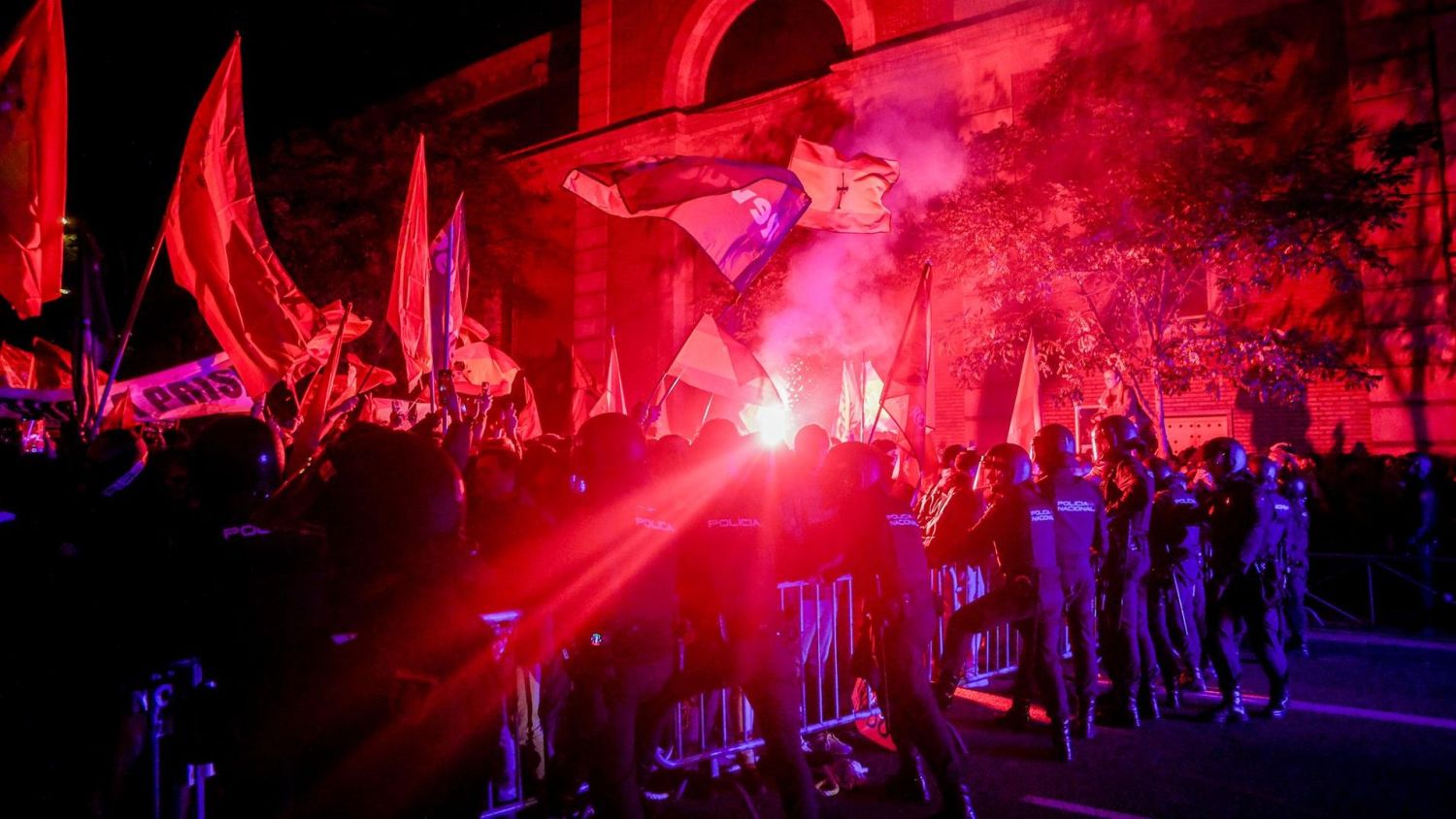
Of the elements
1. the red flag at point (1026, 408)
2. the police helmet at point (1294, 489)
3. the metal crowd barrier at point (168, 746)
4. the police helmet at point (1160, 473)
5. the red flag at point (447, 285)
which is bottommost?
the metal crowd barrier at point (168, 746)

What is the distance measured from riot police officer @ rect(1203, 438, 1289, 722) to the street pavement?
29cm

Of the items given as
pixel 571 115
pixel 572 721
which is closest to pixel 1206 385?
pixel 572 721

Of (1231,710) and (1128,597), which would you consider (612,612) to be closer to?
(1128,597)

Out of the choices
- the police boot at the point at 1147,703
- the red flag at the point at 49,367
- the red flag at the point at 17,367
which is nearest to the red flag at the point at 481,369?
the red flag at the point at 49,367

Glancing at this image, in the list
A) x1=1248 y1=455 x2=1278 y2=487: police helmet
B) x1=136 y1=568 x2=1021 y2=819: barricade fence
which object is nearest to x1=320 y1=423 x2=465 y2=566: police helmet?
x1=136 y1=568 x2=1021 y2=819: barricade fence

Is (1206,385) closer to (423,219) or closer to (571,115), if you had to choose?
(423,219)

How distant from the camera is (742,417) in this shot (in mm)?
13070

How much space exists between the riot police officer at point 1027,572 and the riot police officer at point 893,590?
1.01 m

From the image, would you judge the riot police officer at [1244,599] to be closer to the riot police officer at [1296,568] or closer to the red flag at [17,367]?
the riot police officer at [1296,568]

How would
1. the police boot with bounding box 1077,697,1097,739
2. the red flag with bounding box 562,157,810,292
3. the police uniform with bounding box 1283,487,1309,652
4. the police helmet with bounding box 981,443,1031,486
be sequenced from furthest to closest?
the red flag with bounding box 562,157,810,292
the police uniform with bounding box 1283,487,1309,652
the police boot with bounding box 1077,697,1097,739
the police helmet with bounding box 981,443,1031,486

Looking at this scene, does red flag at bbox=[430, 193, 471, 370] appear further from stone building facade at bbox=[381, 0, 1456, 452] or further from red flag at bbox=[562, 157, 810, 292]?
stone building facade at bbox=[381, 0, 1456, 452]

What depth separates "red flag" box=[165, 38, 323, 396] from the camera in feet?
Answer: 22.3

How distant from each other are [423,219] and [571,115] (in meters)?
16.2

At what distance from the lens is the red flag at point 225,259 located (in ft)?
22.3
